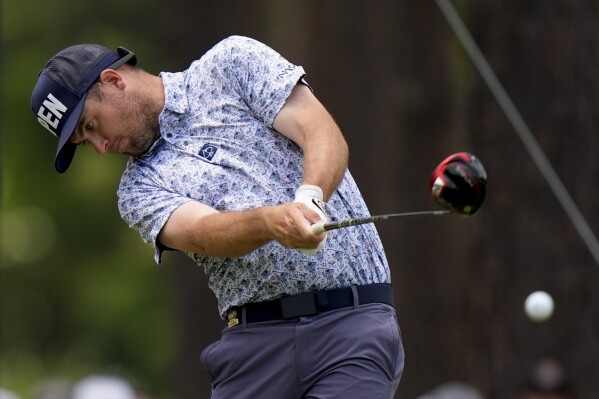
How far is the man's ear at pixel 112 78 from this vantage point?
17.2 ft

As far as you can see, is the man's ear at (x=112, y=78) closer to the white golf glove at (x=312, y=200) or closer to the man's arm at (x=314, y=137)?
the man's arm at (x=314, y=137)

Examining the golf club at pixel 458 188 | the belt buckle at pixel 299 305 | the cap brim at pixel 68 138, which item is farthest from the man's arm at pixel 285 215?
the cap brim at pixel 68 138

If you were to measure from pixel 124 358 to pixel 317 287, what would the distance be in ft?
67.9

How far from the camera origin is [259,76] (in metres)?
5.18

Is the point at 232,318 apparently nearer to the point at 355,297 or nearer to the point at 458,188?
the point at 355,297

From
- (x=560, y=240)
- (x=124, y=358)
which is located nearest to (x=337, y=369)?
(x=560, y=240)

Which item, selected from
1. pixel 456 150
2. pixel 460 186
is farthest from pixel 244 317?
pixel 456 150

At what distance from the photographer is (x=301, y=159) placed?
5148 millimetres

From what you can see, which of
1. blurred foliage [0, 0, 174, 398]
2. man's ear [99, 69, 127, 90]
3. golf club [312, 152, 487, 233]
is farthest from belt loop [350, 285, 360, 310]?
blurred foliage [0, 0, 174, 398]

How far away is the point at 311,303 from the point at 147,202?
0.70 metres

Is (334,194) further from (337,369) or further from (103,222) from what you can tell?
(103,222)

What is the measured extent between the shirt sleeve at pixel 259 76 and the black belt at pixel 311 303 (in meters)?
0.64

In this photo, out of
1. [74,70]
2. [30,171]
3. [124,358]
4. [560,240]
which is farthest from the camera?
[124,358]

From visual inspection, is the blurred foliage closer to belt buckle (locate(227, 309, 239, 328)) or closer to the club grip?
belt buckle (locate(227, 309, 239, 328))
